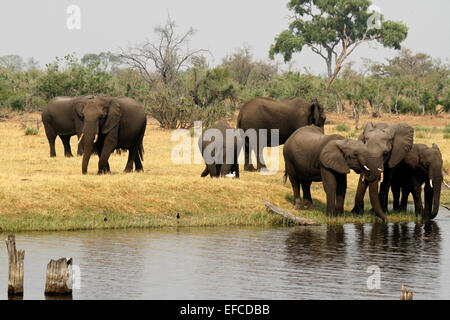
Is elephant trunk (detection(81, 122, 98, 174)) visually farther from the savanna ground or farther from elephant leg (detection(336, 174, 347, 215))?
elephant leg (detection(336, 174, 347, 215))

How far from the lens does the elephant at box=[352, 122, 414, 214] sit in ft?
57.0

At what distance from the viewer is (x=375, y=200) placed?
17.6 m

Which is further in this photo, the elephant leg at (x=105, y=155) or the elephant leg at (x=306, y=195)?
the elephant leg at (x=105, y=155)

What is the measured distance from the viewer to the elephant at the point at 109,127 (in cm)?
2078

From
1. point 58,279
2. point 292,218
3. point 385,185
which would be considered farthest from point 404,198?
point 58,279

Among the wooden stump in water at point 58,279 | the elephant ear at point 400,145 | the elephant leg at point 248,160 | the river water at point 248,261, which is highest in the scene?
the elephant ear at point 400,145

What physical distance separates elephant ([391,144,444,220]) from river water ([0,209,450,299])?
2.66ft

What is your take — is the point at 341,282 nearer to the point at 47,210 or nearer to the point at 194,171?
the point at 47,210

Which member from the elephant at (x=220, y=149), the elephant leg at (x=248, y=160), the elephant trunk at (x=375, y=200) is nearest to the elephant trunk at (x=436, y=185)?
the elephant trunk at (x=375, y=200)

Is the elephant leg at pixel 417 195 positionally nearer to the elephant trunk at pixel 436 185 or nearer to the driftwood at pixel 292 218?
the elephant trunk at pixel 436 185

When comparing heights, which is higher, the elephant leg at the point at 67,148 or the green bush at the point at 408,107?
the green bush at the point at 408,107

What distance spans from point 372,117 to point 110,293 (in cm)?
4041

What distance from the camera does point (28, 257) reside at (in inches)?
518

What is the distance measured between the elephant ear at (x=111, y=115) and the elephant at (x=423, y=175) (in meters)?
7.16
